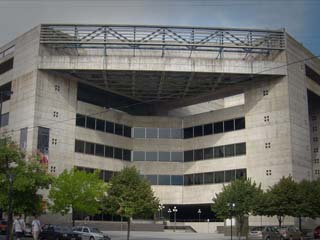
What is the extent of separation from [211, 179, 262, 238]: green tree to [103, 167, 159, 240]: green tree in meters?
11.8

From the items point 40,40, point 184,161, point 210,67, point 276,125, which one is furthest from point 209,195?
point 40,40

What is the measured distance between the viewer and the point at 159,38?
215 feet

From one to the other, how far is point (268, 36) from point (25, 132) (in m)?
35.7

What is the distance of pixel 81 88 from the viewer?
71375 millimetres

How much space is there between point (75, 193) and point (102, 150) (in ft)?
67.8

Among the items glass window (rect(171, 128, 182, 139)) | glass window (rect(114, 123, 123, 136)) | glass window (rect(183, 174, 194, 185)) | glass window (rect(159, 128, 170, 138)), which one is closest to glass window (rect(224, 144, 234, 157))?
glass window (rect(183, 174, 194, 185))

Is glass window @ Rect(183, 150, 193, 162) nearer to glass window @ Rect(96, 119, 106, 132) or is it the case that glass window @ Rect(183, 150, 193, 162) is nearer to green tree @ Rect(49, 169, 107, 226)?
glass window @ Rect(96, 119, 106, 132)

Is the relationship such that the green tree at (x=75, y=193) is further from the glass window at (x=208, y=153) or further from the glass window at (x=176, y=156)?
the glass window at (x=176, y=156)

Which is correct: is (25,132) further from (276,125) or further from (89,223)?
(276,125)

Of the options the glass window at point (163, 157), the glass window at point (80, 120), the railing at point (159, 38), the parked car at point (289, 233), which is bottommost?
the parked car at point (289, 233)

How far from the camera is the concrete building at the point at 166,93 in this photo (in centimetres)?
6375

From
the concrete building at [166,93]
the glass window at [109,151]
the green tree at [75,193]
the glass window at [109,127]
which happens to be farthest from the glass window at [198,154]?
the green tree at [75,193]

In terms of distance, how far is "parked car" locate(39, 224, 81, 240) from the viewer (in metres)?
39.5

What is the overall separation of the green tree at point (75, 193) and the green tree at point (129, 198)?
18.8 feet
